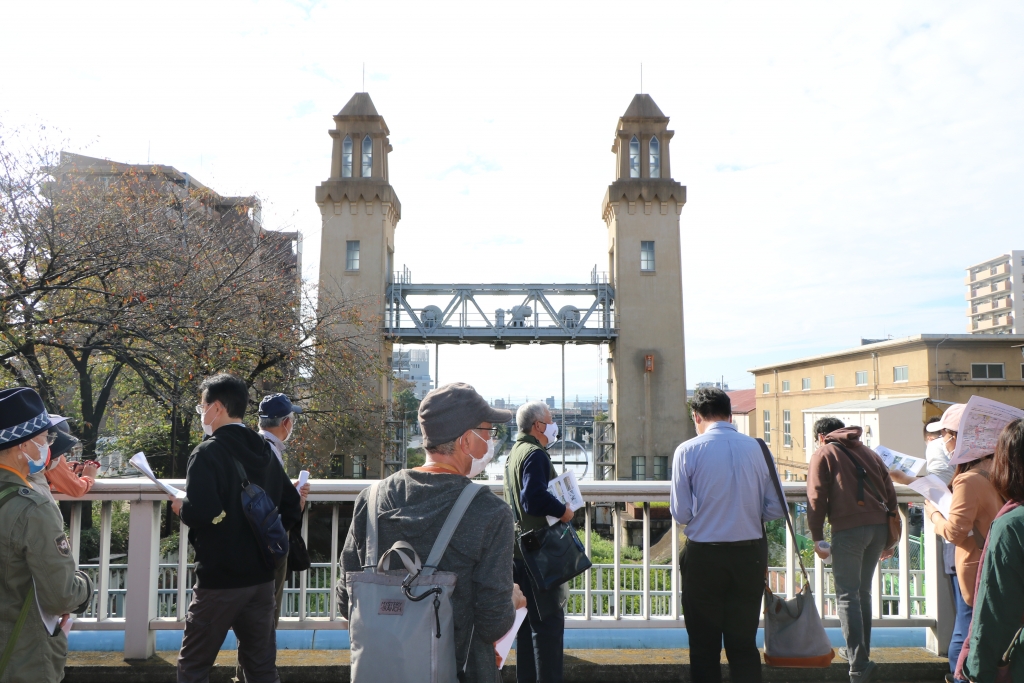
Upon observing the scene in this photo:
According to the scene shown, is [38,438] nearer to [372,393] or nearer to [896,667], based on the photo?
[896,667]

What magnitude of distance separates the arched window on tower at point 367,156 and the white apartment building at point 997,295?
10024 centimetres

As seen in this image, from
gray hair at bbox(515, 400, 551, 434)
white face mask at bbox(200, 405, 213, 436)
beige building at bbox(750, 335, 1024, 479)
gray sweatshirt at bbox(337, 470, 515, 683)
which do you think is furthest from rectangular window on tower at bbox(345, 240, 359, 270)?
gray sweatshirt at bbox(337, 470, 515, 683)

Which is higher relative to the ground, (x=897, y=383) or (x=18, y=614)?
(x=897, y=383)

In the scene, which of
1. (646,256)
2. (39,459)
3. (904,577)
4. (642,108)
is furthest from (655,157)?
(39,459)

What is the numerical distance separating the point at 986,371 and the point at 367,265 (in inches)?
1294

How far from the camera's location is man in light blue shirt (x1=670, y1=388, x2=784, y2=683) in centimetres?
367

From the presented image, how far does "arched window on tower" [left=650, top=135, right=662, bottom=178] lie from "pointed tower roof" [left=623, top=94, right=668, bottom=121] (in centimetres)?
108

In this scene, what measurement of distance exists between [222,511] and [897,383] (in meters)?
42.5

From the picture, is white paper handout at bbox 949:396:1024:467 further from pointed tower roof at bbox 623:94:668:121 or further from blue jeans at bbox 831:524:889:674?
pointed tower roof at bbox 623:94:668:121

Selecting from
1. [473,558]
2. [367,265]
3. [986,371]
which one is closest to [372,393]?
[367,265]

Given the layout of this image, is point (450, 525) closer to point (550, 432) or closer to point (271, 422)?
point (550, 432)

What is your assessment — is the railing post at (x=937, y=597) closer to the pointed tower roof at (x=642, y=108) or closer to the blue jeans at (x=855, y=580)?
the blue jeans at (x=855, y=580)

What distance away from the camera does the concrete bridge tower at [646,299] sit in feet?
95.8

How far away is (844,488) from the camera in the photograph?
167 inches
